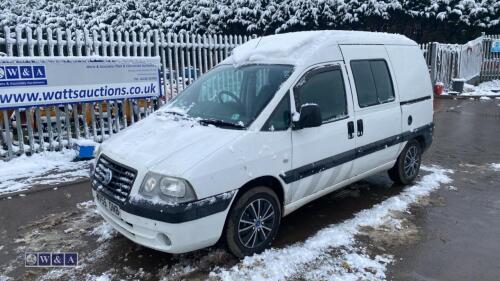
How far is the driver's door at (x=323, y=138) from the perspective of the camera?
421cm

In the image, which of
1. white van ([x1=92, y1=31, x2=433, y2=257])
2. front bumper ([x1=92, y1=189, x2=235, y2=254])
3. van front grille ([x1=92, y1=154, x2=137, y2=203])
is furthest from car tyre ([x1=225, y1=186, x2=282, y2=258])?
van front grille ([x1=92, y1=154, x2=137, y2=203])

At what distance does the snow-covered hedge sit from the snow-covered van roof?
15067 mm

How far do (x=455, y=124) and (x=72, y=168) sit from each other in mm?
8833

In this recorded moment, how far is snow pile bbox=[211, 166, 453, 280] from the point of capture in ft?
12.2

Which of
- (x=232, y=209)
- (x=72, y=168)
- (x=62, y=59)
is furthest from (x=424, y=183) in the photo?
(x=62, y=59)

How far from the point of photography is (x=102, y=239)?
14.6 feet

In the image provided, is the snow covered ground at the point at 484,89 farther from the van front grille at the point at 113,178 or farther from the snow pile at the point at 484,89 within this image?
the van front grille at the point at 113,178

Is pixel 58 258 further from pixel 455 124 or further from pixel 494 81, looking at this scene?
pixel 494 81

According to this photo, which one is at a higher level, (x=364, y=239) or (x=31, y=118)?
(x=31, y=118)

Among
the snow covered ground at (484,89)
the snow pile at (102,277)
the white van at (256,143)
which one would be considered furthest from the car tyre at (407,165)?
the snow covered ground at (484,89)

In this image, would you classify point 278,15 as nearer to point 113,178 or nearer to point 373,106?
point 373,106

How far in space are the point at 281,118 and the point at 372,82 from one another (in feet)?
5.53
